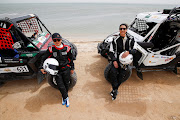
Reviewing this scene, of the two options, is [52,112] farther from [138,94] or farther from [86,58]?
[86,58]

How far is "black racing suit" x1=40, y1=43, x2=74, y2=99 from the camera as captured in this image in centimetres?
247

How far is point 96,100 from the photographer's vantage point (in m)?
2.97

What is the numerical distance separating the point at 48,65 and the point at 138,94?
2698 millimetres

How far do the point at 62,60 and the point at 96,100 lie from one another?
1.50 meters

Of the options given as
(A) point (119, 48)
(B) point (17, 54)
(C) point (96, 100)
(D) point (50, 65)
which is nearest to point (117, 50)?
(A) point (119, 48)

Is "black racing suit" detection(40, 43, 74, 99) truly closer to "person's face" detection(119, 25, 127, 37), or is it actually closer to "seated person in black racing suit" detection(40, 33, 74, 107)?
"seated person in black racing suit" detection(40, 33, 74, 107)

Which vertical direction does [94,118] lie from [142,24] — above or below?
below

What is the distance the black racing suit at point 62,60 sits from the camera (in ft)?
8.11

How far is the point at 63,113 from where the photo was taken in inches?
103

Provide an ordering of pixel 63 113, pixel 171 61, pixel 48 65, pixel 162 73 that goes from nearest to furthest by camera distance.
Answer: pixel 48 65 < pixel 63 113 < pixel 171 61 < pixel 162 73

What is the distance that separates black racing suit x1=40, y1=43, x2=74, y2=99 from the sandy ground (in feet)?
1.71

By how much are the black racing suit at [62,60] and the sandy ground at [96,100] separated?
0.52m

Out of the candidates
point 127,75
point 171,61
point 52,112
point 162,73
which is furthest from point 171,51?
point 52,112

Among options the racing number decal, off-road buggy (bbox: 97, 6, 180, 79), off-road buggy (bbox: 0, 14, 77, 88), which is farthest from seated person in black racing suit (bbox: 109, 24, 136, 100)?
the racing number decal
